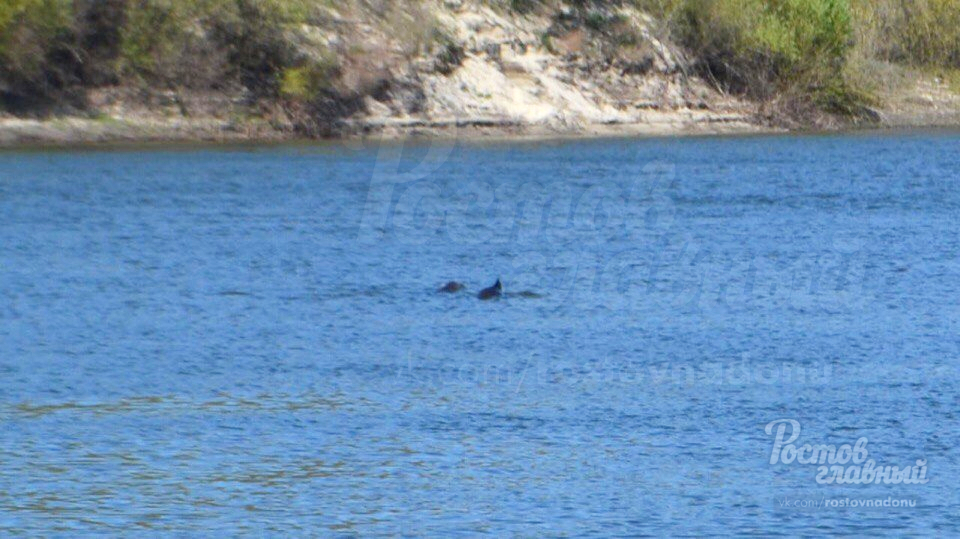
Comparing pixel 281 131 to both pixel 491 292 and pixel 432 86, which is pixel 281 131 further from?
pixel 491 292

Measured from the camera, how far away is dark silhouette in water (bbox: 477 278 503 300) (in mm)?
23844

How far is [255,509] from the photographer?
12.9 meters

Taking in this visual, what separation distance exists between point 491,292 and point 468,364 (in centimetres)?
551

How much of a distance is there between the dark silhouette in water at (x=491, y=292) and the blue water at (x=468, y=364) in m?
0.23

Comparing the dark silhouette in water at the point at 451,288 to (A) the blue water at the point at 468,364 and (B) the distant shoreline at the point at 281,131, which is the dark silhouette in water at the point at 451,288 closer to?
(A) the blue water at the point at 468,364

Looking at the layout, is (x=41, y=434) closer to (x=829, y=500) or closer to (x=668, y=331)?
(x=829, y=500)

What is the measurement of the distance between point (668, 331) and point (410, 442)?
6.83 m

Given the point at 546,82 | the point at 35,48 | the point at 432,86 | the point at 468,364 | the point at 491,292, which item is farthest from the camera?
the point at 546,82

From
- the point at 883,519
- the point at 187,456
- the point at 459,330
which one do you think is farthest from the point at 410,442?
the point at 459,330

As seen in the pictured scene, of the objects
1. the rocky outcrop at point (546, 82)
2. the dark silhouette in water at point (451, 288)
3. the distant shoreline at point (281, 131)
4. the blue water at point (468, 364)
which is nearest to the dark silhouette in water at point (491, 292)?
the blue water at point (468, 364)

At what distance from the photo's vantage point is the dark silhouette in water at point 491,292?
23844 mm

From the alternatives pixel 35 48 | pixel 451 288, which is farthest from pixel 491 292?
pixel 35 48

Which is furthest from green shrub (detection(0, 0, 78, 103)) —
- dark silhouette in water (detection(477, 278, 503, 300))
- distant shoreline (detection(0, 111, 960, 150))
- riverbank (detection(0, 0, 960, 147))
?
dark silhouette in water (detection(477, 278, 503, 300))

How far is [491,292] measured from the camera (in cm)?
2398
